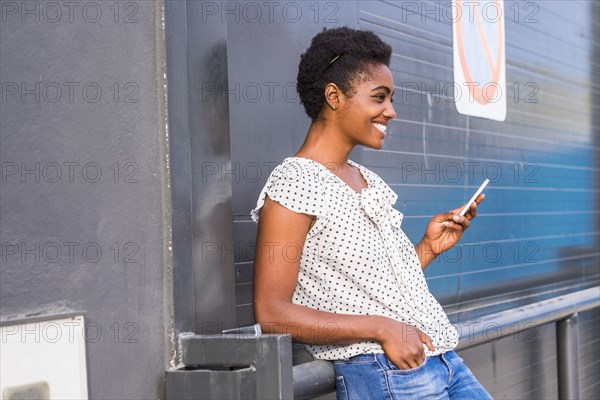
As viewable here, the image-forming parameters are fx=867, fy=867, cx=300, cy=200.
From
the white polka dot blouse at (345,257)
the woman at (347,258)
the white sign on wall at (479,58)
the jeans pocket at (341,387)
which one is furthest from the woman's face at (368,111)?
the white sign on wall at (479,58)

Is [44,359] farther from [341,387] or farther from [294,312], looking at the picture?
[341,387]

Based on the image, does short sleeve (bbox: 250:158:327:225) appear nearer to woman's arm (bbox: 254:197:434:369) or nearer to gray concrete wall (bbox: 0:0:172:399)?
woman's arm (bbox: 254:197:434:369)

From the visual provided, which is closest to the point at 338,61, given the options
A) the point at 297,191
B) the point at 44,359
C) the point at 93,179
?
the point at 297,191

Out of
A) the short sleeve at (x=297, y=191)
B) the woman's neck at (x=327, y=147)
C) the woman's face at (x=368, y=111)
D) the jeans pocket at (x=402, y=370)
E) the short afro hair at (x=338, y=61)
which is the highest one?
the short afro hair at (x=338, y=61)

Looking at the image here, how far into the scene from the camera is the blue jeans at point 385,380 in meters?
1.93

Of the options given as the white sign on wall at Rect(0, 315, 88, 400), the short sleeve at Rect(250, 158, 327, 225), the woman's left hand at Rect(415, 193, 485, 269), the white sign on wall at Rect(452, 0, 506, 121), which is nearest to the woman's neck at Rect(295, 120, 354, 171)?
the short sleeve at Rect(250, 158, 327, 225)

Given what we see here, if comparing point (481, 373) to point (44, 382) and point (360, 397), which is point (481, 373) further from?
point (44, 382)

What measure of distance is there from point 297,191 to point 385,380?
466 millimetres

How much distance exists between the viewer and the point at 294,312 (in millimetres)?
1876

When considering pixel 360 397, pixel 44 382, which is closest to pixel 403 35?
pixel 360 397

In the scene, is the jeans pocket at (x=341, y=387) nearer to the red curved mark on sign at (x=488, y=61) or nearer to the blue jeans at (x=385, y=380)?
the blue jeans at (x=385, y=380)

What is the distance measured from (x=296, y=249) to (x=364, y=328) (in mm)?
Result: 229

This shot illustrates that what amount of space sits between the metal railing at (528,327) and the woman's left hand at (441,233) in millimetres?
227

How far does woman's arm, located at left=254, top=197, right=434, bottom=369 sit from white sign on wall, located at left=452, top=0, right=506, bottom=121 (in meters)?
1.74
